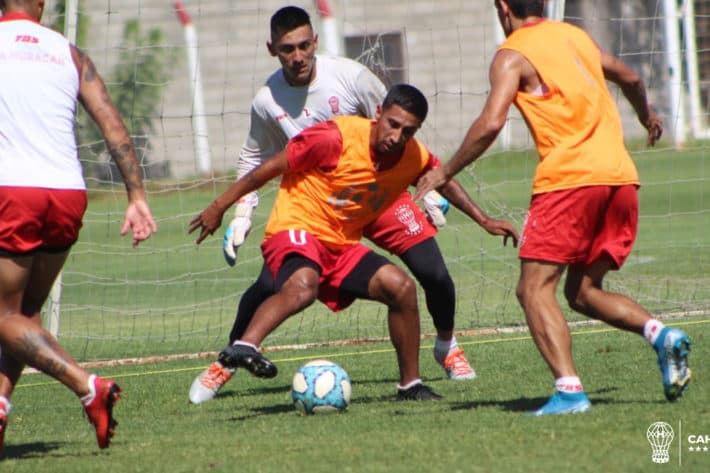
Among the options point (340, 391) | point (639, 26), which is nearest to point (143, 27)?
point (639, 26)

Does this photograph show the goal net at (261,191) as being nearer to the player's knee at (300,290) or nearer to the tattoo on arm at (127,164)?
the player's knee at (300,290)

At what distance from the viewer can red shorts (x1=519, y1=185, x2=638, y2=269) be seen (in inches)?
238

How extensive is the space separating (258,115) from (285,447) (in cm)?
296

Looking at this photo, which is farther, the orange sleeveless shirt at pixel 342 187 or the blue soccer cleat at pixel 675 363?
the orange sleeveless shirt at pixel 342 187

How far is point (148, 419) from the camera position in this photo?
6.97 metres

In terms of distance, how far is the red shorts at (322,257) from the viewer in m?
7.01

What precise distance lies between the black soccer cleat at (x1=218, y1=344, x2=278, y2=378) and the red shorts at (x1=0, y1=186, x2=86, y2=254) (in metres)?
1.09

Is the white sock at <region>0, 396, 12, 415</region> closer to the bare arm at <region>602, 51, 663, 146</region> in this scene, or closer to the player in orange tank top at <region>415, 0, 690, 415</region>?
the player in orange tank top at <region>415, 0, 690, 415</region>

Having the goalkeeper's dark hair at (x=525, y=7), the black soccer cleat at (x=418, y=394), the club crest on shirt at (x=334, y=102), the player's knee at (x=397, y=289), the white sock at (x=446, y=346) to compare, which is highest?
the goalkeeper's dark hair at (x=525, y=7)

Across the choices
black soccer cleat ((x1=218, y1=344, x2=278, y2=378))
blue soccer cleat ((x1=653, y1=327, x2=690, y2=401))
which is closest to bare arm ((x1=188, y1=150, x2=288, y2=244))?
black soccer cleat ((x1=218, y1=344, x2=278, y2=378))

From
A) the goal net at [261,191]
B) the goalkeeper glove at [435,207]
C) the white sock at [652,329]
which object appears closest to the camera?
the white sock at [652,329]

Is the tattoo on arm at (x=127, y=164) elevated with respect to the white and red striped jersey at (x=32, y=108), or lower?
lower

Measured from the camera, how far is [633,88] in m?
6.69

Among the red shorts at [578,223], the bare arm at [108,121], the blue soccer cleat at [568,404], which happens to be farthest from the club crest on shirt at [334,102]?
the blue soccer cleat at [568,404]
